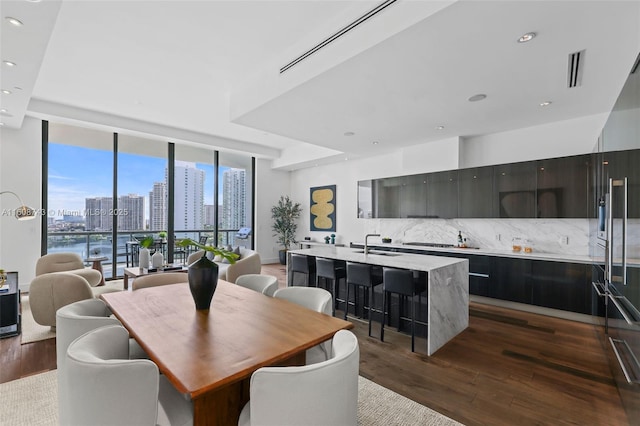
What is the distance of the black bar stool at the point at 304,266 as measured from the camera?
429 cm

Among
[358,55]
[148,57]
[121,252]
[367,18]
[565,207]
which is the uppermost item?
[148,57]

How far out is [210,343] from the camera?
1.54 m

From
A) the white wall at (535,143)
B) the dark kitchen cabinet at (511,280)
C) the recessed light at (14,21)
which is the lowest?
the dark kitchen cabinet at (511,280)

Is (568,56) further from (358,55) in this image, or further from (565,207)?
Result: (565,207)

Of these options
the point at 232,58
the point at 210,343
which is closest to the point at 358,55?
the point at 232,58

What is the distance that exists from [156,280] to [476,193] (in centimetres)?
499

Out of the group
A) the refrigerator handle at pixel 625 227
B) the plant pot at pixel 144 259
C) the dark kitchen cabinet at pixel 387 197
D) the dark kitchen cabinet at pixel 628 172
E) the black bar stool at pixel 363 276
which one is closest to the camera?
the dark kitchen cabinet at pixel 628 172

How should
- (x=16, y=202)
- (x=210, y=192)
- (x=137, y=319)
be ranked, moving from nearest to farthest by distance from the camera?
1. (x=137, y=319)
2. (x=16, y=202)
3. (x=210, y=192)

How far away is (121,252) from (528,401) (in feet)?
23.8

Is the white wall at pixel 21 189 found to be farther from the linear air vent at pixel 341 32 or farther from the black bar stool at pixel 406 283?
the black bar stool at pixel 406 283

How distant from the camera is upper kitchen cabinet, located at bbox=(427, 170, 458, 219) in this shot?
5453 mm

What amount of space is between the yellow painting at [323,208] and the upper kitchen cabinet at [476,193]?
3.53 meters

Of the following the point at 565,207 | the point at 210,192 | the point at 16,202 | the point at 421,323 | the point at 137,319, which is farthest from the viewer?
the point at 210,192

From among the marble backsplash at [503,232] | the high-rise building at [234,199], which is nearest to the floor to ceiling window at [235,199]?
the high-rise building at [234,199]
